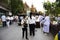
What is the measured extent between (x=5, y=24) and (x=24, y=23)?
19513mm

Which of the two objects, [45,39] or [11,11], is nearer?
[45,39]

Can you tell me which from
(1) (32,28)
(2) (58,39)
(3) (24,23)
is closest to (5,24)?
(1) (32,28)

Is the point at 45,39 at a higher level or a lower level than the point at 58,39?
lower

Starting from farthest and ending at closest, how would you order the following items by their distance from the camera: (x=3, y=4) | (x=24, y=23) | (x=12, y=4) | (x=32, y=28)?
1. (x=12, y=4)
2. (x=3, y=4)
3. (x=32, y=28)
4. (x=24, y=23)

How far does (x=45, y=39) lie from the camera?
17812 mm

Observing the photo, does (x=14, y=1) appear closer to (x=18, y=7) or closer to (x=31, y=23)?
(x=18, y=7)

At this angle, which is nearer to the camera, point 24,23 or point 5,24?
point 24,23

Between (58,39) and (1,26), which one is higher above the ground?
(58,39)

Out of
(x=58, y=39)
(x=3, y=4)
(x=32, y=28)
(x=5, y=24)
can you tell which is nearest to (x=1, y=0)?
(x=3, y=4)

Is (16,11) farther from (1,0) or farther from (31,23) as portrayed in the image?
(31,23)

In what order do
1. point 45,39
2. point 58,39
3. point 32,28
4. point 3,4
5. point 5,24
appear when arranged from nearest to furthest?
point 58,39, point 45,39, point 32,28, point 5,24, point 3,4

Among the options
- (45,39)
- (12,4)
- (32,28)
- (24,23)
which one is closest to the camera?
(24,23)

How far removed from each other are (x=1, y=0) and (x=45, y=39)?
5728 centimetres

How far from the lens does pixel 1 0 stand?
73.8 m
